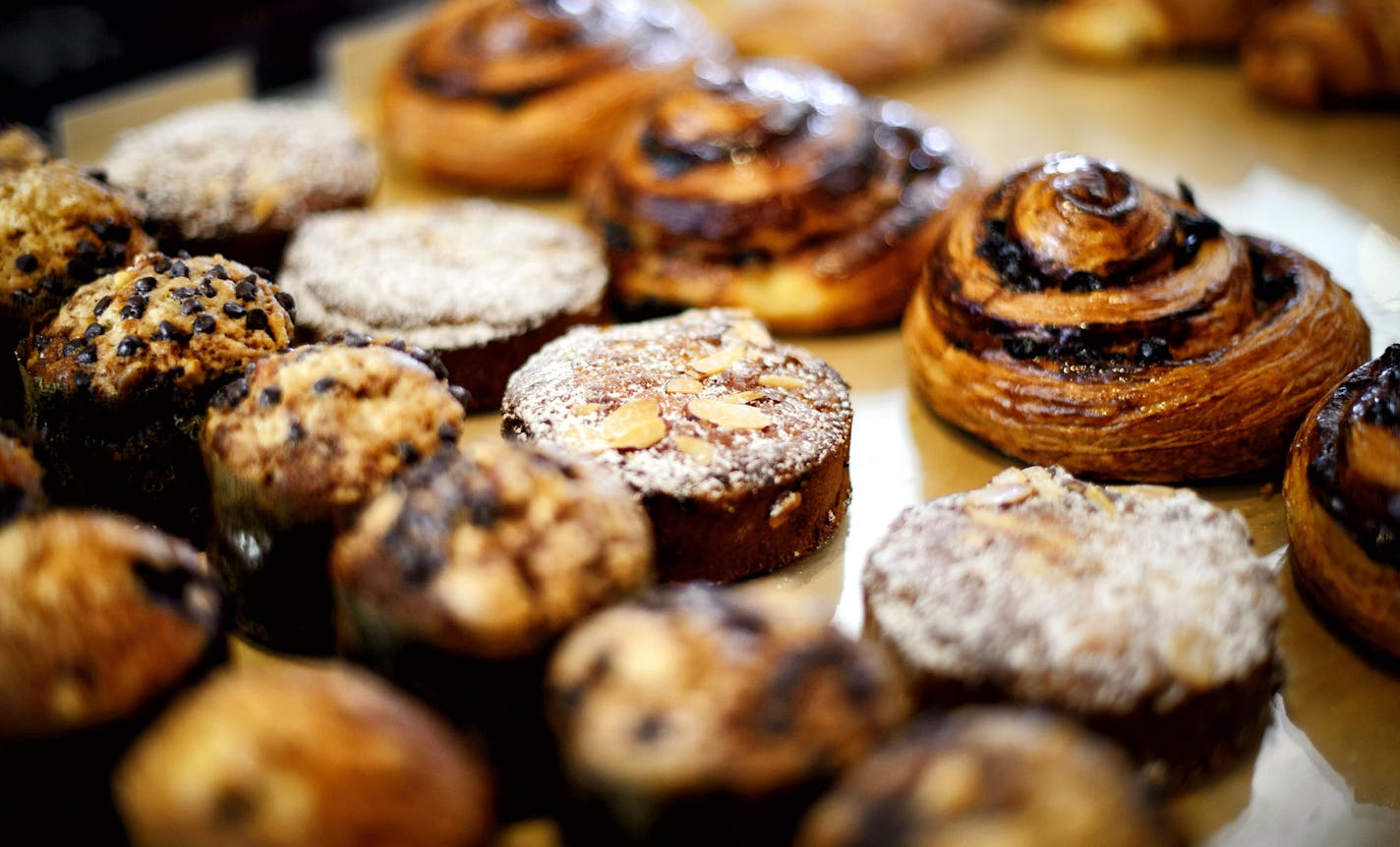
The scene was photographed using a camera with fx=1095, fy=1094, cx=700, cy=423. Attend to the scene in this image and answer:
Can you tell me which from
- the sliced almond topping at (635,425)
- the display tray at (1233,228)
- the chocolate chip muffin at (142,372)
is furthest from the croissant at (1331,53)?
the chocolate chip muffin at (142,372)

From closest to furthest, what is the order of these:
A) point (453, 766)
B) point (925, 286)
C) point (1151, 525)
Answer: point (453, 766) < point (1151, 525) < point (925, 286)

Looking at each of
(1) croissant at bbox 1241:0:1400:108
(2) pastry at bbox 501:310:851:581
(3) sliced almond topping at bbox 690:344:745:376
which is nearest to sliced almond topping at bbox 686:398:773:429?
(2) pastry at bbox 501:310:851:581

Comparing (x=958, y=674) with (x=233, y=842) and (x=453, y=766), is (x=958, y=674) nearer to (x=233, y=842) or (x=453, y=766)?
(x=453, y=766)

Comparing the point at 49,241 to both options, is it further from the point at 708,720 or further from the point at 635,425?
the point at 708,720

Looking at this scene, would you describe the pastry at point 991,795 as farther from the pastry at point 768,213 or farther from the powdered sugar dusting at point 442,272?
the pastry at point 768,213

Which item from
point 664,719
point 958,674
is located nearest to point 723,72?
point 958,674

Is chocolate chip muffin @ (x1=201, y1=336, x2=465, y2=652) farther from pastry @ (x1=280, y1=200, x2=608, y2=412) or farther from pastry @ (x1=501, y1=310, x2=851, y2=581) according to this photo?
pastry @ (x1=280, y1=200, x2=608, y2=412)
